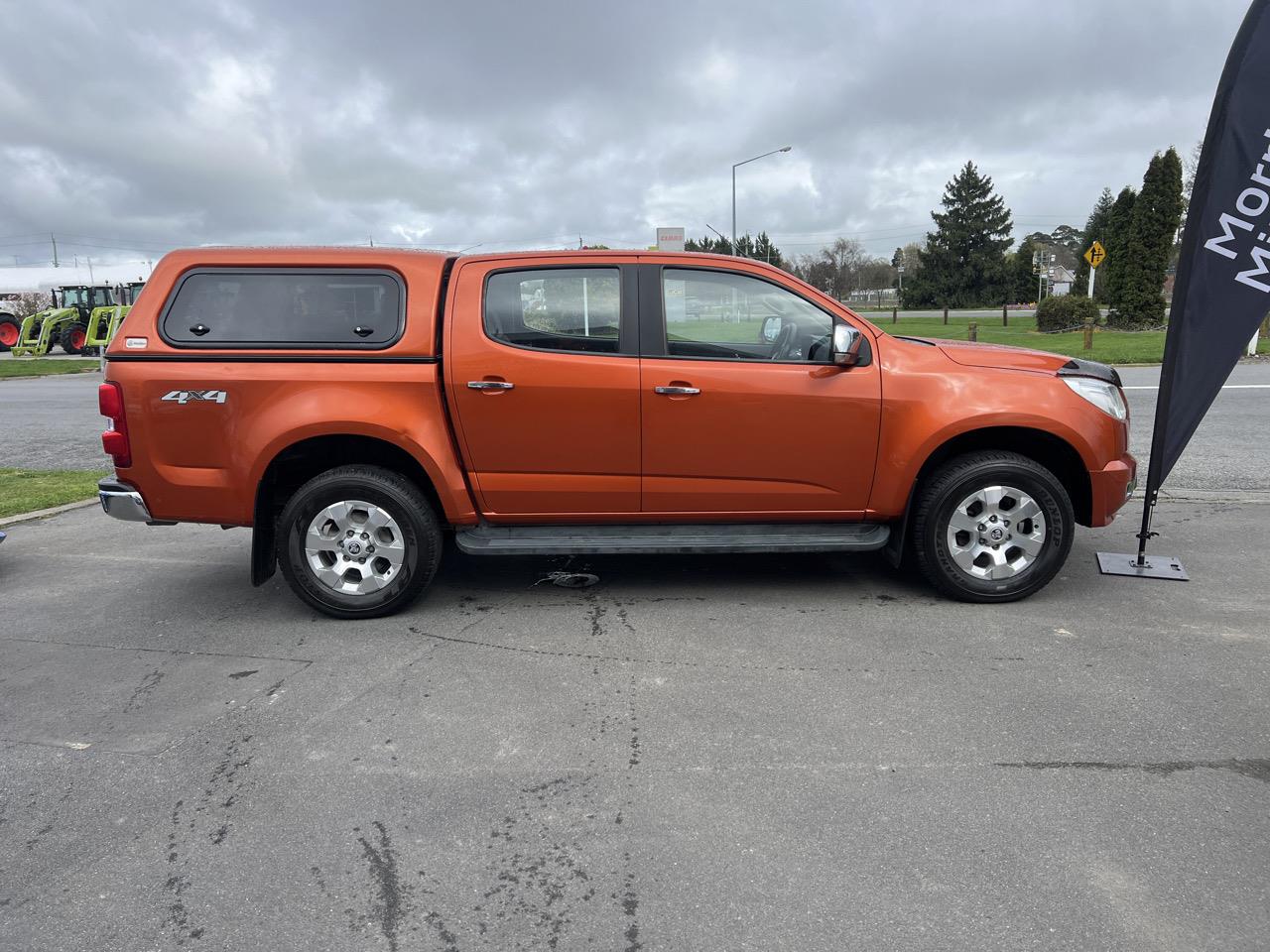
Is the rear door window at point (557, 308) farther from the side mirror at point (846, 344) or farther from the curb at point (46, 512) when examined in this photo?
the curb at point (46, 512)

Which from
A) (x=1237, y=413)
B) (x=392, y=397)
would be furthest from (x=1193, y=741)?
(x=1237, y=413)

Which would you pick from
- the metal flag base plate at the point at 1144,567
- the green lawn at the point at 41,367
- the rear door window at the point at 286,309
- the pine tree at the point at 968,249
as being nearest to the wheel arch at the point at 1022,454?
the metal flag base plate at the point at 1144,567

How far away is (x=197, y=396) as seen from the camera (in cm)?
446

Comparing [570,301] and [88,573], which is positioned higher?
[570,301]

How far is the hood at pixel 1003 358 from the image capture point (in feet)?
15.4

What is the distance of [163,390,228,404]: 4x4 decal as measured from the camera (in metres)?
4.45

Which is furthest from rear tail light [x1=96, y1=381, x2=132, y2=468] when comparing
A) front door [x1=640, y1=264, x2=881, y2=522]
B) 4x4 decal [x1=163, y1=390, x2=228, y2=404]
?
front door [x1=640, y1=264, x2=881, y2=522]

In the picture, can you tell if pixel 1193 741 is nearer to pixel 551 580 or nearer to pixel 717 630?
pixel 717 630

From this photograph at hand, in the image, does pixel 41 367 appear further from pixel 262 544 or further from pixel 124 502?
pixel 262 544

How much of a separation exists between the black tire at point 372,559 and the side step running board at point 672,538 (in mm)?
258

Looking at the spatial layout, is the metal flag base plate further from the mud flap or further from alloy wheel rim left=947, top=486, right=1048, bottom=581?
the mud flap

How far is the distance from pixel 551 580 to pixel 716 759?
2.27 meters

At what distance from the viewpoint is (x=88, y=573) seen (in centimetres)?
565

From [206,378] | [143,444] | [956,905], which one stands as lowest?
[956,905]
